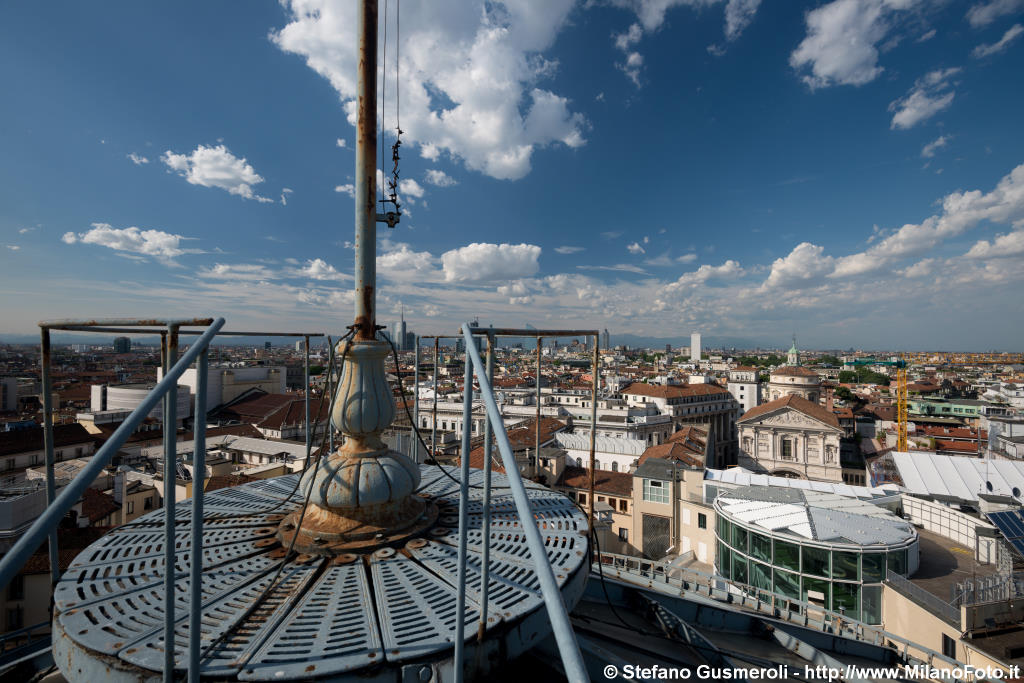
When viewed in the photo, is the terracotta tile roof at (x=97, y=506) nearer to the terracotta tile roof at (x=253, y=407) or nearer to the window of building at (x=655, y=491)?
the window of building at (x=655, y=491)

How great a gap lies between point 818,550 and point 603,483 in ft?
37.9

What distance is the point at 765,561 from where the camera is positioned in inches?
547

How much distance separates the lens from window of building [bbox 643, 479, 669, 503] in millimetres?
20109

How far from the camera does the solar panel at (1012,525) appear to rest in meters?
11.9

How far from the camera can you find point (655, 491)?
20.3 metres

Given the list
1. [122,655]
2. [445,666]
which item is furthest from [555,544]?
[122,655]

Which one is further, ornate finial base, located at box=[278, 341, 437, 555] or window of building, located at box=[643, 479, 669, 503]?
window of building, located at box=[643, 479, 669, 503]

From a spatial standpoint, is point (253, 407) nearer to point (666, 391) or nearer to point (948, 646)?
point (666, 391)

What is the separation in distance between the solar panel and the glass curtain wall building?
6.54 ft

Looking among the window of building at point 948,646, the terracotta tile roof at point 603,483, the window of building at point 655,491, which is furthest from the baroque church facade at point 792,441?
the window of building at point 948,646

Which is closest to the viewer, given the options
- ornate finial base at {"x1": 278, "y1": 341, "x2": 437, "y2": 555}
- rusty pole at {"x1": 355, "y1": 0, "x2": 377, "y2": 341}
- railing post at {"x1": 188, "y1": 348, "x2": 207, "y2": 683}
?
railing post at {"x1": 188, "y1": 348, "x2": 207, "y2": 683}

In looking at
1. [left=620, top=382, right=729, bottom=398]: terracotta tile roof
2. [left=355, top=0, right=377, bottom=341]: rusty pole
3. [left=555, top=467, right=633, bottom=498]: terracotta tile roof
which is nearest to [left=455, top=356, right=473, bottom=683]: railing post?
[left=355, top=0, right=377, bottom=341]: rusty pole

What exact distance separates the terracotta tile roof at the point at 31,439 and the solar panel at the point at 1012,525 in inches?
1481

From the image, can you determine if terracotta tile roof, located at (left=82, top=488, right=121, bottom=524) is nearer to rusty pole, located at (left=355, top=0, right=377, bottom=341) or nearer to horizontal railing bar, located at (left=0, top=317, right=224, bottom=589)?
rusty pole, located at (left=355, top=0, right=377, bottom=341)
